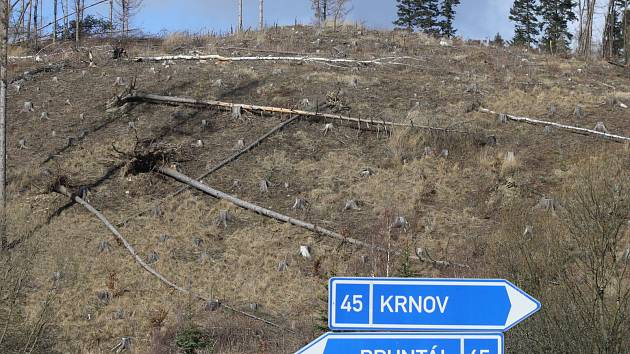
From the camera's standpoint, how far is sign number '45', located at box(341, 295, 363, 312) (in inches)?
140

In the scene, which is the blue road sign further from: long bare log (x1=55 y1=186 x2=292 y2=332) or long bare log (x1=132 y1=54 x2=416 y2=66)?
long bare log (x1=132 y1=54 x2=416 y2=66)

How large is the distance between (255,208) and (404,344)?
9791 millimetres

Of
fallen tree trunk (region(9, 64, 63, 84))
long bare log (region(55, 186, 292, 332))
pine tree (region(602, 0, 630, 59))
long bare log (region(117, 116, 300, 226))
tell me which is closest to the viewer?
long bare log (region(55, 186, 292, 332))

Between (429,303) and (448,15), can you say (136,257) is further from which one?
(448,15)

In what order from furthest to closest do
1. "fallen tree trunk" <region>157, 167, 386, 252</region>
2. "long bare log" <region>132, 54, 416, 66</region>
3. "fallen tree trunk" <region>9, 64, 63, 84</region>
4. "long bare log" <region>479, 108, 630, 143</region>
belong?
1. "long bare log" <region>132, 54, 416, 66</region>
2. "fallen tree trunk" <region>9, 64, 63, 84</region>
3. "long bare log" <region>479, 108, 630, 143</region>
4. "fallen tree trunk" <region>157, 167, 386, 252</region>

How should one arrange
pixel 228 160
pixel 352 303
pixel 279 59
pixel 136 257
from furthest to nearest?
pixel 279 59 → pixel 228 160 → pixel 136 257 → pixel 352 303

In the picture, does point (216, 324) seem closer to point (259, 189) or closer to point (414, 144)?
point (259, 189)

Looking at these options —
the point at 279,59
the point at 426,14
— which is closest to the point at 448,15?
the point at 426,14

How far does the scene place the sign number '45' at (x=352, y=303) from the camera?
140 inches


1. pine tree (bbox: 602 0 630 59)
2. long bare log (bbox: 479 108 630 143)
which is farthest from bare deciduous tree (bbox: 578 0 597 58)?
long bare log (bbox: 479 108 630 143)

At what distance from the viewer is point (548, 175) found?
13.6m

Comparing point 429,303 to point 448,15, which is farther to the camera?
point 448,15

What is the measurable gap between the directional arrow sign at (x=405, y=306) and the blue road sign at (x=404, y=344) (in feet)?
0.20

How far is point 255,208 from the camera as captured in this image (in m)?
13.1
